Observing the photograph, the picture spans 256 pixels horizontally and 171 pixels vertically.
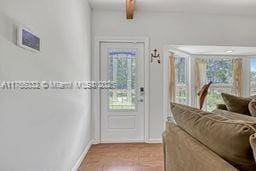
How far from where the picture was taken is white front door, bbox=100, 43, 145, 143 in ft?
14.3

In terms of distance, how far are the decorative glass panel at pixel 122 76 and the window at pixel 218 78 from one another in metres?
2.18

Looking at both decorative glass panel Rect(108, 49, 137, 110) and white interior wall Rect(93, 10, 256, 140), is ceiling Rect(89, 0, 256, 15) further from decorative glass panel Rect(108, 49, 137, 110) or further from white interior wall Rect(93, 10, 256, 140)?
decorative glass panel Rect(108, 49, 137, 110)

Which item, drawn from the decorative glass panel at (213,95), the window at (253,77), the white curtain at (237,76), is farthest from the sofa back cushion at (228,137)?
the window at (253,77)

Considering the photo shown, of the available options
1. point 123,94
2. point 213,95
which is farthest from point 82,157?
point 213,95

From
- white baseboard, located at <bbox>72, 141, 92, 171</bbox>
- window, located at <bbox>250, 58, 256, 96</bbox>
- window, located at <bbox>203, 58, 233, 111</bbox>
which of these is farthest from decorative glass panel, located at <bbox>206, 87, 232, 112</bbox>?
white baseboard, located at <bbox>72, 141, 92, 171</bbox>

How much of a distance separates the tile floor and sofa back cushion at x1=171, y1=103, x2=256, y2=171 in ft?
5.90

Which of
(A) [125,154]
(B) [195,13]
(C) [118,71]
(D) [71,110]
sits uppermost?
(B) [195,13]

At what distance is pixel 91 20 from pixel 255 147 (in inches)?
Result: 153

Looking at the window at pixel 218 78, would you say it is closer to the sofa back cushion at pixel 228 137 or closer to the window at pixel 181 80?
the window at pixel 181 80

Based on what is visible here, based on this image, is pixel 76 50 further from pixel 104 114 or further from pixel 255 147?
pixel 255 147

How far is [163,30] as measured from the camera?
439 centimetres

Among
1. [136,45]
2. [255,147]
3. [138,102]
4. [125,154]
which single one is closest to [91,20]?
[136,45]

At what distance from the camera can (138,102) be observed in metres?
4.41

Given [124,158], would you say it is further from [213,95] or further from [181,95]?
[213,95]
